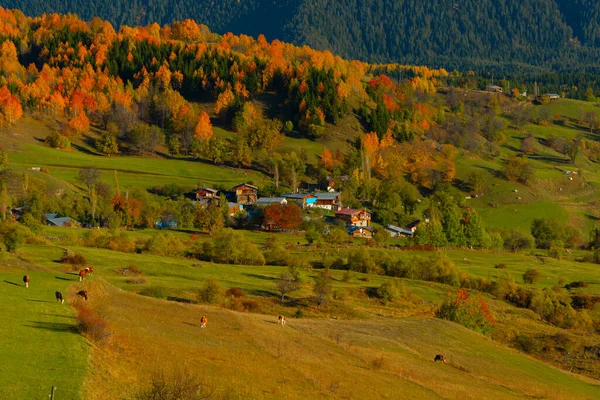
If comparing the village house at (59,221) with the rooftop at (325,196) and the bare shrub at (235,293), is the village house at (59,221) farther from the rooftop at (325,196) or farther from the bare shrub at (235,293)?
the bare shrub at (235,293)

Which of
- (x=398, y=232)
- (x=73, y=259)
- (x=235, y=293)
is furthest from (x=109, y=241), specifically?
(x=398, y=232)

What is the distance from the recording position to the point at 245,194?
531 ft

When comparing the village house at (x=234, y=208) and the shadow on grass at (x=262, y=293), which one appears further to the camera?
the village house at (x=234, y=208)

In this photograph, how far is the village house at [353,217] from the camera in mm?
153875

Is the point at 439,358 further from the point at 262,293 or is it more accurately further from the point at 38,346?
the point at 38,346

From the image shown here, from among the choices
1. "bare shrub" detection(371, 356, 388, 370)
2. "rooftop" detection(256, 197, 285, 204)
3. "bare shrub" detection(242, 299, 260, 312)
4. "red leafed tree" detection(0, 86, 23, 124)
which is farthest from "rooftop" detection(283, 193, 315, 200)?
"bare shrub" detection(371, 356, 388, 370)

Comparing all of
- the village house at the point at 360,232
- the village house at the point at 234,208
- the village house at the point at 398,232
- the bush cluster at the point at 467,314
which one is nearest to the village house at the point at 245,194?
the village house at the point at 234,208

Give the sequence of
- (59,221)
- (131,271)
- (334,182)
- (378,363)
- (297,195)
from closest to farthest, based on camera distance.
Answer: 1. (378,363)
2. (131,271)
3. (59,221)
4. (297,195)
5. (334,182)

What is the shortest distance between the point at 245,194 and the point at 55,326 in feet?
403

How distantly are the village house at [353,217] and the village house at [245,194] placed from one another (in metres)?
19.5

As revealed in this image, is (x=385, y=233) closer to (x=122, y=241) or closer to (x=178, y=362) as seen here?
(x=122, y=241)

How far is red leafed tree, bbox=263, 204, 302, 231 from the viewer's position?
141000 mm

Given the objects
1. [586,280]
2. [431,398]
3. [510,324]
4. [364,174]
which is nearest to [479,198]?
[364,174]

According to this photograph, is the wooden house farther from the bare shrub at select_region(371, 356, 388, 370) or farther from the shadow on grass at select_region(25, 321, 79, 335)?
the shadow on grass at select_region(25, 321, 79, 335)
